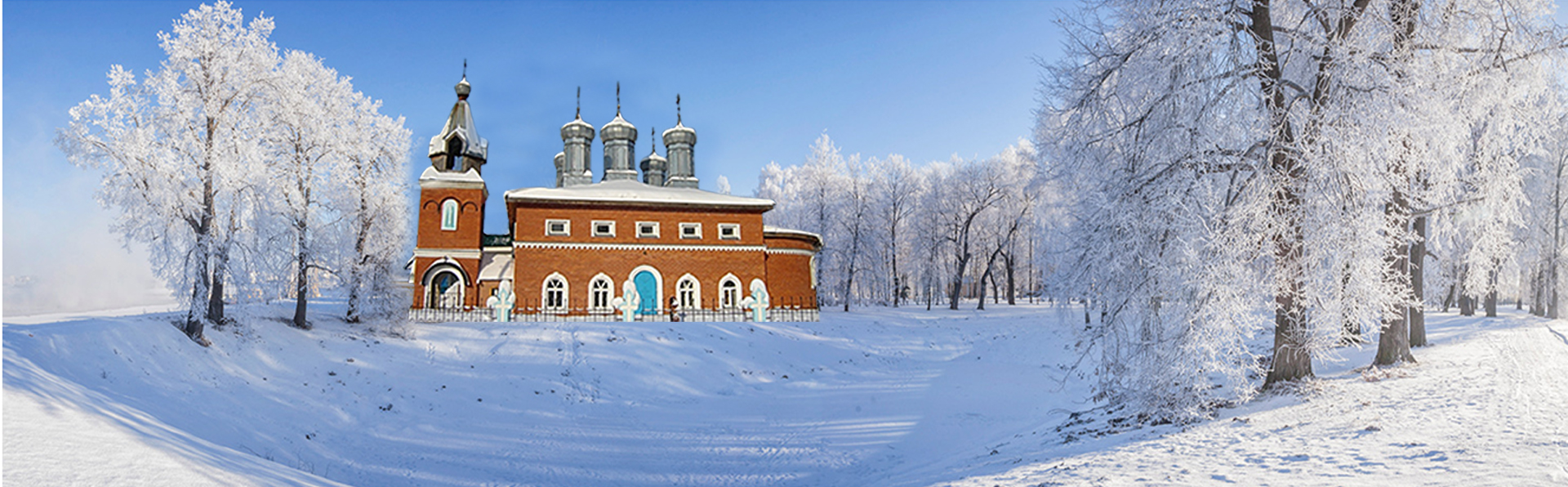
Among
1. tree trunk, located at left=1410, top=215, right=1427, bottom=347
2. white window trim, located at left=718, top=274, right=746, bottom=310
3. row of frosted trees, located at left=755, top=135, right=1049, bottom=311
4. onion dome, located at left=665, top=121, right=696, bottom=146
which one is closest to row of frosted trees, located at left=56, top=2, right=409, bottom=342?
white window trim, located at left=718, top=274, right=746, bottom=310

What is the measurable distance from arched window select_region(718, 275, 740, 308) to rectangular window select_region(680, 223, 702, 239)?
203 centimetres


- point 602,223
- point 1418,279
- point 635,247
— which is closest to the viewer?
point 1418,279

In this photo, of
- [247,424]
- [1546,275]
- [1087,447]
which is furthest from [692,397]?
[1546,275]

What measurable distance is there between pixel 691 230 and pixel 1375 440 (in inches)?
920

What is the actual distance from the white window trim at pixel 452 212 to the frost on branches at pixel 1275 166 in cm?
2309

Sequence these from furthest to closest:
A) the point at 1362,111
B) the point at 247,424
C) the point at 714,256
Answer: the point at 714,256 < the point at 247,424 < the point at 1362,111

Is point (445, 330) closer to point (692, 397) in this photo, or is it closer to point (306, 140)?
point (306, 140)

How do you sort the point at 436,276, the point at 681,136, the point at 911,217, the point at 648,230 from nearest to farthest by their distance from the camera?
the point at 436,276 < the point at 648,230 < the point at 681,136 < the point at 911,217

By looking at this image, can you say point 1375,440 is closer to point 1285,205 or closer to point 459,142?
point 1285,205

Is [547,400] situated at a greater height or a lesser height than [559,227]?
lesser

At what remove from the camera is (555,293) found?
26.3m

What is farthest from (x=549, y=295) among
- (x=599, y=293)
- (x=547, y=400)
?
(x=547, y=400)

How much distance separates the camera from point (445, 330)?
19.7 meters

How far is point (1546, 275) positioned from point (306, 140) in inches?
1401
